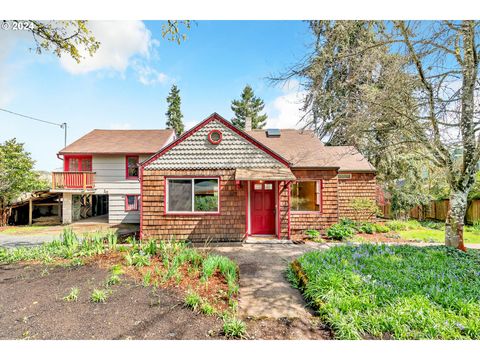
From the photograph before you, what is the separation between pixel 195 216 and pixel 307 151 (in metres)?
6.08

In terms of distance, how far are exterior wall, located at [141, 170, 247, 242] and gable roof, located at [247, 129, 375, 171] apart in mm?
2972

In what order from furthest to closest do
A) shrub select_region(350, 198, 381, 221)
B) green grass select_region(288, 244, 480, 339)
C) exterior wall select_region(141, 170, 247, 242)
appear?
1. shrub select_region(350, 198, 381, 221)
2. exterior wall select_region(141, 170, 247, 242)
3. green grass select_region(288, 244, 480, 339)

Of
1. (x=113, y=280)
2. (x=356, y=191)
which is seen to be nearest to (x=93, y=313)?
(x=113, y=280)

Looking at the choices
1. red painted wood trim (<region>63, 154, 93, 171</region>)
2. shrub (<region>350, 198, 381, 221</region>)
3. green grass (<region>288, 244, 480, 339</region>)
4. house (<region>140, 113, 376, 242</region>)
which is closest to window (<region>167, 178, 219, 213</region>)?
house (<region>140, 113, 376, 242</region>)

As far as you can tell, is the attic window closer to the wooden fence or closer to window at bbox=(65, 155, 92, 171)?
the wooden fence

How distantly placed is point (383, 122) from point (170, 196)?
7.17m

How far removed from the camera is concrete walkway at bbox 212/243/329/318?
3.39m

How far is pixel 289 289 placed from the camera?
416cm

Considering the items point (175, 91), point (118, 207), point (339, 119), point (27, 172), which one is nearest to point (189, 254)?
point (339, 119)

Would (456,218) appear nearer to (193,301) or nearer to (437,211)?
(193,301)

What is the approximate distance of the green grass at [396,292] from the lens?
2646 millimetres
